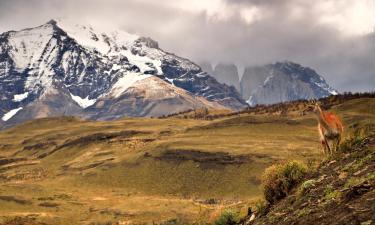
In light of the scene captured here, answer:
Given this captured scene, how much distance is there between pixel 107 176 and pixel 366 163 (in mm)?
157889

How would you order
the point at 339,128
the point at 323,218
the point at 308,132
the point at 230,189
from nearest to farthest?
1. the point at 323,218
2. the point at 339,128
3. the point at 230,189
4. the point at 308,132

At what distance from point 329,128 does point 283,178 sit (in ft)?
8.74

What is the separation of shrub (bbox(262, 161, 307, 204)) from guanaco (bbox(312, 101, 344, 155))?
4.61 ft

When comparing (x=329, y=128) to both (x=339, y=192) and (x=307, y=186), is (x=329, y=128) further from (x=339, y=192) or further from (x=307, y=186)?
(x=339, y=192)

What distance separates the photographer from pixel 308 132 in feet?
623

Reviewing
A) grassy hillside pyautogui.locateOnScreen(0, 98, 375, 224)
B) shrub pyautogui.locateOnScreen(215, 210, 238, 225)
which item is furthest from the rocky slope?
grassy hillside pyautogui.locateOnScreen(0, 98, 375, 224)

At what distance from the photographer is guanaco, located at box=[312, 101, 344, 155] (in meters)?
22.7

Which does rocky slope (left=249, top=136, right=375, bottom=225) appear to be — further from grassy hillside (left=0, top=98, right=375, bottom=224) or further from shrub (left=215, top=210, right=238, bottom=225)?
grassy hillside (left=0, top=98, right=375, bottom=224)

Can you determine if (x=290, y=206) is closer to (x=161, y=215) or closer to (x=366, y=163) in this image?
(x=366, y=163)

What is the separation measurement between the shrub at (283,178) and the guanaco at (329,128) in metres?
1.41

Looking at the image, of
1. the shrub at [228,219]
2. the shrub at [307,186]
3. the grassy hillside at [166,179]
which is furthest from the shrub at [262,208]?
the grassy hillside at [166,179]

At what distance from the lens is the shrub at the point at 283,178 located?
22969 millimetres

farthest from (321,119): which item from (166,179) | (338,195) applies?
(166,179)

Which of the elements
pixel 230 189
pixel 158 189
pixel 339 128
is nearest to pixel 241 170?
pixel 230 189
